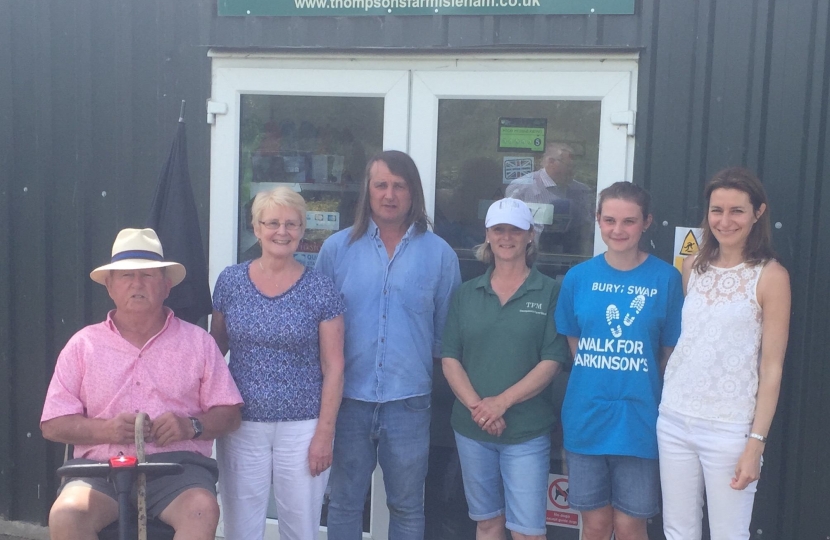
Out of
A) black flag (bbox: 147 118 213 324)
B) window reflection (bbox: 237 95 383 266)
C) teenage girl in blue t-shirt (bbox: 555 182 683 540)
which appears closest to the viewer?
teenage girl in blue t-shirt (bbox: 555 182 683 540)

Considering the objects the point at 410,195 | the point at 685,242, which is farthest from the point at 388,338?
the point at 685,242

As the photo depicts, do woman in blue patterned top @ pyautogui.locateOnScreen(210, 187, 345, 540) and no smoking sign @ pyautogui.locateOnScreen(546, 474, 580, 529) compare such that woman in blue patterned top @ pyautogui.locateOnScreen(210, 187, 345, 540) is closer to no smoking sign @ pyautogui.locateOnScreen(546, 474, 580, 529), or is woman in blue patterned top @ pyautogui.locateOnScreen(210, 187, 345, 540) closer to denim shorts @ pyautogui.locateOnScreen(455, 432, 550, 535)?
denim shorts @ pyautogui.locateOnScreen(455, 432, 550, 535)

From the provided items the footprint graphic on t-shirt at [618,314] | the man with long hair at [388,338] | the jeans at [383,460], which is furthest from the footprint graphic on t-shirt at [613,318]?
the jeans at [383,460]

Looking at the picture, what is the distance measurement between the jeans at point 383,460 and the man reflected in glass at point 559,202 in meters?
1.02

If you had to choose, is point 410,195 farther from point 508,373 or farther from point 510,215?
point 508,373

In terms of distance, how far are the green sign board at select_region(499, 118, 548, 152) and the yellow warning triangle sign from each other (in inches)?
29.4

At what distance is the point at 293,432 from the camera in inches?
121

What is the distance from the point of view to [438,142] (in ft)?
12.6

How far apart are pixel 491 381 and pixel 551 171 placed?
1.14 m

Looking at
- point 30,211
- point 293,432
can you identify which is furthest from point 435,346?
point 30,211

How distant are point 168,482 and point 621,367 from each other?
5.56 ft

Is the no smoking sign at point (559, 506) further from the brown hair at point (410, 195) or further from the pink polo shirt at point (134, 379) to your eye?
the pink polo shirt at point (134, 379)

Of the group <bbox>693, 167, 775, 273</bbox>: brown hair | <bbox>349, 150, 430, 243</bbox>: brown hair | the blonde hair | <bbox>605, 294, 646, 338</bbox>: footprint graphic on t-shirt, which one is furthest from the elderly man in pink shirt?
<bbox>693, 167, 775, 273</bbox>: brown hair

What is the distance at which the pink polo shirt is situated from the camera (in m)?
3.00
